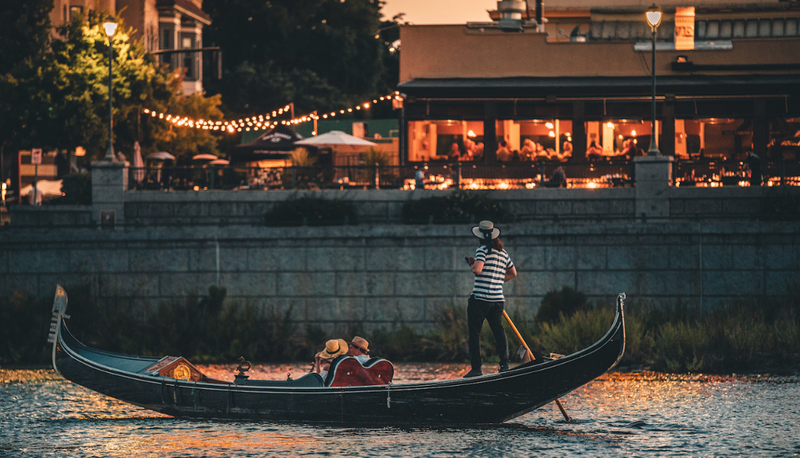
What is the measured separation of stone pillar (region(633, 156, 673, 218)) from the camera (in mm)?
22500

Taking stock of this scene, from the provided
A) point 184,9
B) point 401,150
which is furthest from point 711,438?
point 184,9

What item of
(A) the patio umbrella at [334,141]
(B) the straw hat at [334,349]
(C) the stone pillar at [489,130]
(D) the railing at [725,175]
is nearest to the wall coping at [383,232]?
(D) the railing at [725,175]

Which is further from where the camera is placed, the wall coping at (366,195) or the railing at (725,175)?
the railing at (725,175)

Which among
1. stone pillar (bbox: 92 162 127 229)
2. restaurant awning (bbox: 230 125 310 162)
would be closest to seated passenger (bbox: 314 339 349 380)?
stone pillar (bbox: 92 162 127 229)

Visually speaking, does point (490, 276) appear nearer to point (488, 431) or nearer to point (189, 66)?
point (488, 431)

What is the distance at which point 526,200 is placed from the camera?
22797mm

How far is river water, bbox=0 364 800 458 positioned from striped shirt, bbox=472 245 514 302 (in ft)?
5.44

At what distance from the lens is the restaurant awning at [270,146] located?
111ft

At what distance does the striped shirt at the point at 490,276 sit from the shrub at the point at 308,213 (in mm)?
8330

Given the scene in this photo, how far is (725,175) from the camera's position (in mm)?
23062

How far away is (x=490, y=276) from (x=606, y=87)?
16617mm

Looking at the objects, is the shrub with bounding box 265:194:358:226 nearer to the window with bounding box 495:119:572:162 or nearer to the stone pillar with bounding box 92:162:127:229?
the stone pillar with bounding box 92:162:127:229

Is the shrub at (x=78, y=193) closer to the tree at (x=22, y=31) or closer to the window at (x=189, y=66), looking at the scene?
the tree at (x=22, y=31)

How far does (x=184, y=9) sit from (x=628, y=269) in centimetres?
3478
